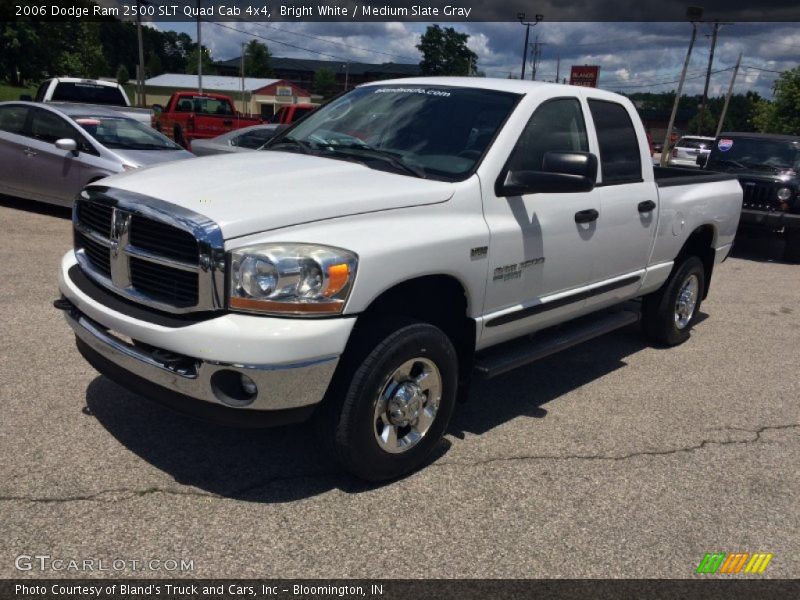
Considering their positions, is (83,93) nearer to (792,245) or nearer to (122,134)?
(122,134)

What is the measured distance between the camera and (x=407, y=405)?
11.4ft

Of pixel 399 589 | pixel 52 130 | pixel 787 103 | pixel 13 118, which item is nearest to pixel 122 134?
pixel 52 130

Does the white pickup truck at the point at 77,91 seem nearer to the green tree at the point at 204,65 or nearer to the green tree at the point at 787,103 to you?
the green tree at the point at 787,103

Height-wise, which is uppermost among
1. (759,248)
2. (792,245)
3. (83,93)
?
(83,93)

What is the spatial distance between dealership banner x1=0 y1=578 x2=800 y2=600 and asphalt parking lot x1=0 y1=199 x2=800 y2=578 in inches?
2.2

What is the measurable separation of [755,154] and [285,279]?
1104 centimetres

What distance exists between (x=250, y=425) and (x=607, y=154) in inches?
119

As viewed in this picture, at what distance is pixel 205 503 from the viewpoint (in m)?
3.26

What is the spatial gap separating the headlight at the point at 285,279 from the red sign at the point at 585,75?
17185mm

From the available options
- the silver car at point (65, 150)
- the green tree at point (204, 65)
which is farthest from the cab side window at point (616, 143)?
the green tree at point (204, 65)

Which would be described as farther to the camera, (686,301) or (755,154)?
(755,154)

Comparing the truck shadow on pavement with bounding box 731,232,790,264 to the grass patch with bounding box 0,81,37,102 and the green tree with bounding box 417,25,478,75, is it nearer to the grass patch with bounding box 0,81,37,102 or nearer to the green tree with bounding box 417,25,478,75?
the grass patch with bounding box 0,81,37,102

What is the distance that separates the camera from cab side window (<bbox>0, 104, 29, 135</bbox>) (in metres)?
10.3

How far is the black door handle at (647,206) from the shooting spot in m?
4.99
